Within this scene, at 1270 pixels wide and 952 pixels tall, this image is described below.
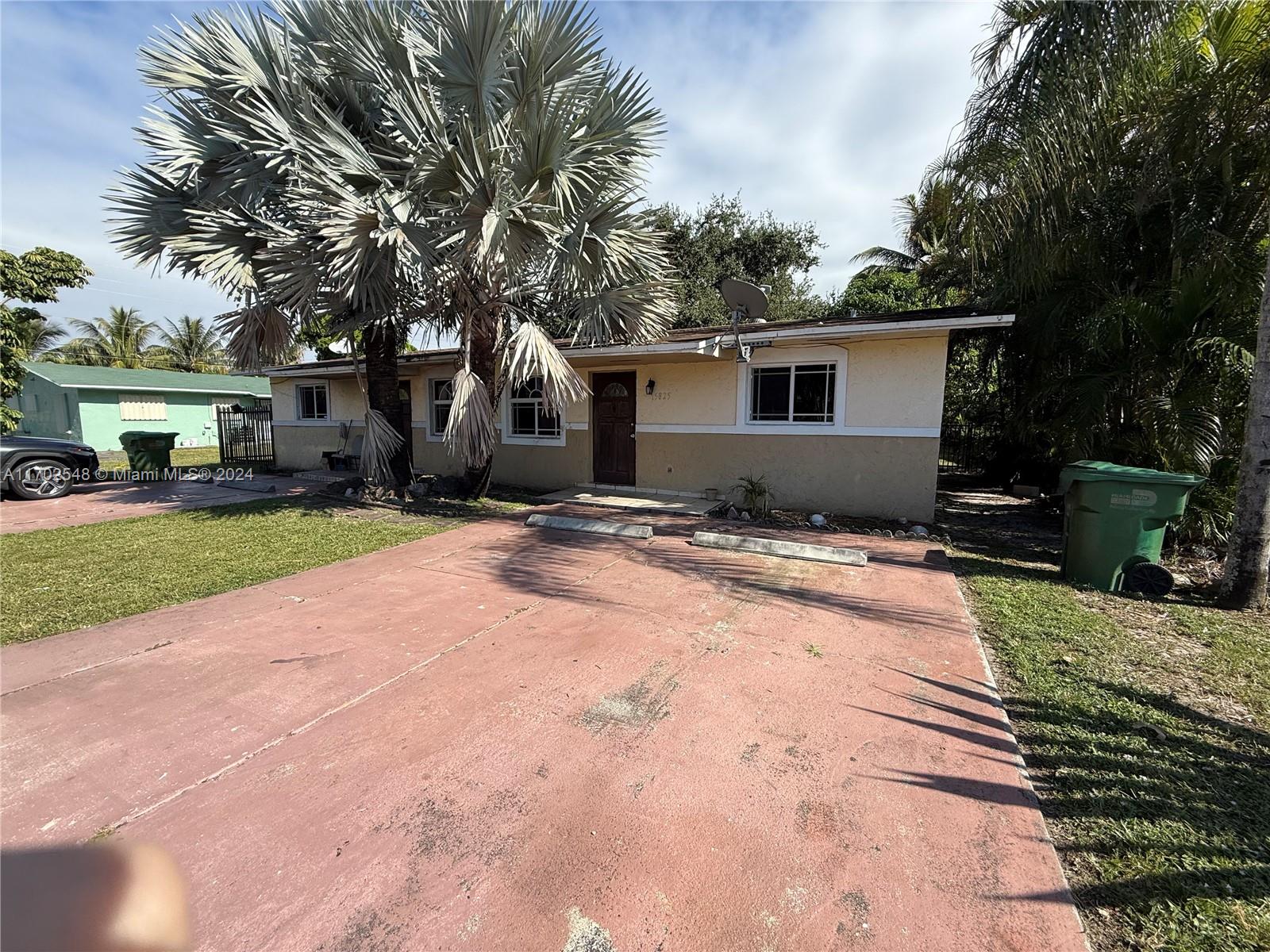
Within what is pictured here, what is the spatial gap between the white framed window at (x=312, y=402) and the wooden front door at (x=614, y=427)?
9224mm

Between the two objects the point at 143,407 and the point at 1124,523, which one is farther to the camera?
the point at 143,407

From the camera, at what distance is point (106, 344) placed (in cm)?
3244

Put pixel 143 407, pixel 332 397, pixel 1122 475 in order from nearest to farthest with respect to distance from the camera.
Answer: pixel 1122 475, pixel 332 397, pixel 143 407

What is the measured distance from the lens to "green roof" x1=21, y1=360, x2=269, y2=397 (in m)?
21.2

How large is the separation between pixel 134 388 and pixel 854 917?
97.8 ft

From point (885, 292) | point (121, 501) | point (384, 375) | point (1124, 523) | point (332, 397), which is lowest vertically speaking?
point (121, 501)

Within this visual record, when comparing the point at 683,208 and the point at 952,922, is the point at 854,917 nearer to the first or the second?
the point at 952,922

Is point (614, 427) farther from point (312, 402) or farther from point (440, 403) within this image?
point (312, 402)

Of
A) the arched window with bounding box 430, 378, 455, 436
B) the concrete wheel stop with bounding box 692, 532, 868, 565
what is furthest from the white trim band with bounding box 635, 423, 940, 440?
the arched window with bounding box 430, 378, 455, 436

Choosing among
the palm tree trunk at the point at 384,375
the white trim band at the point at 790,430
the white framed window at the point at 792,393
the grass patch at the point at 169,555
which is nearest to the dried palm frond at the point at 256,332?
the palm tree trunk at the point at 384,375

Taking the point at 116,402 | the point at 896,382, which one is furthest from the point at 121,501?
the point at 116,402

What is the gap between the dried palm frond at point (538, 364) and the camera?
26.8 feet

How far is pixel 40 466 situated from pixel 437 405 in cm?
726

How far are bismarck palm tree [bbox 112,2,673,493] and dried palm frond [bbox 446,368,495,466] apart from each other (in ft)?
0.10
